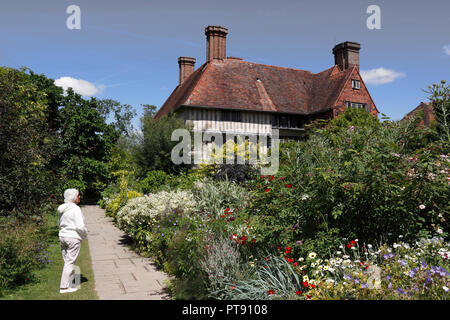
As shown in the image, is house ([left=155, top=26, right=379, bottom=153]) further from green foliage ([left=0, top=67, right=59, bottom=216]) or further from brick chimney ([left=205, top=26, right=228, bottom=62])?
green foliage ([left=0, top=67, right=59, bottom=216])

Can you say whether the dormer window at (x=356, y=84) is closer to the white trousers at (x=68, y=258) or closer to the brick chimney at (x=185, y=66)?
the brick chimney at (x=185, y=66)

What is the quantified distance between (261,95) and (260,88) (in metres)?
0.87

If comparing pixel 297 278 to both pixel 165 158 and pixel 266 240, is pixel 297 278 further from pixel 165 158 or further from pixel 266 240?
pixel 165 158

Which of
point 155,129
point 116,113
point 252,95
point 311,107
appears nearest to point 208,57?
point 252,95

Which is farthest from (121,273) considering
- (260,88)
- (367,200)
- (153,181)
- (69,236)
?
(260,88)

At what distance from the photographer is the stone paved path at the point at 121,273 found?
5.52 meters

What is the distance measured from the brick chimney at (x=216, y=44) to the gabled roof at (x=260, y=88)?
58 cm

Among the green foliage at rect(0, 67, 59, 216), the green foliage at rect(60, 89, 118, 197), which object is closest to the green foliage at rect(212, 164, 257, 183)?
Result: the green foliage at rect(0, 67, 59, 216)

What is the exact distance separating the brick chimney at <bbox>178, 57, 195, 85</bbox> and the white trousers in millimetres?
27034

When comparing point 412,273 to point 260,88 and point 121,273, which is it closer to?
point 121,273

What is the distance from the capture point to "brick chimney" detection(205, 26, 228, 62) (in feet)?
85.4

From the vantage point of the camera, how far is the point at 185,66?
31484 mm

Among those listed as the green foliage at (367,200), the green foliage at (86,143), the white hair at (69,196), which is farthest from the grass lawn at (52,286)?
the green foliage at (86,143)

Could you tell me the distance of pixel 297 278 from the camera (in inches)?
169
